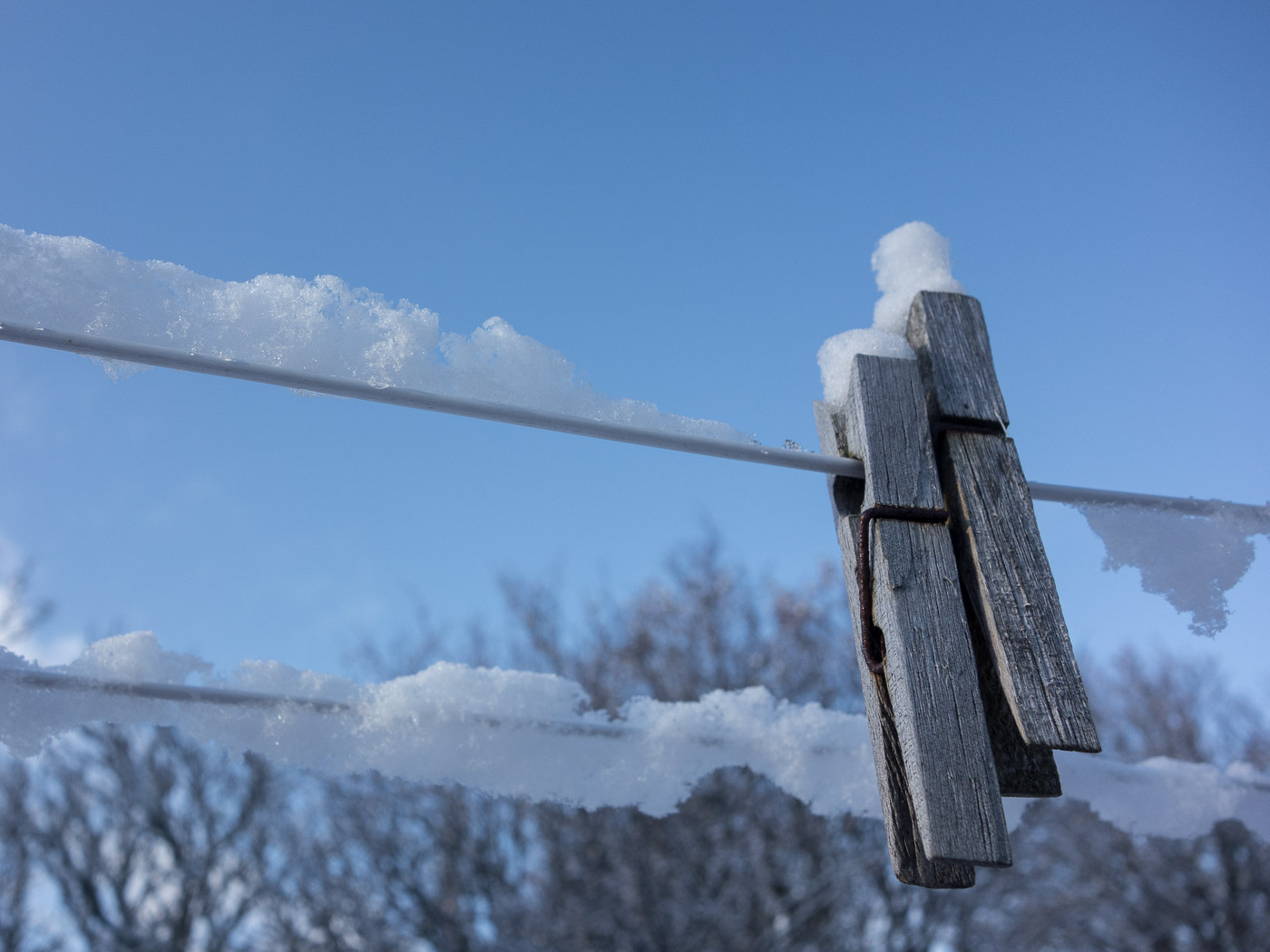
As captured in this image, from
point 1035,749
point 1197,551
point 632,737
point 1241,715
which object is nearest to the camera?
point 1035,749

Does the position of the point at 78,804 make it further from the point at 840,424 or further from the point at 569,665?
the point at 840,424

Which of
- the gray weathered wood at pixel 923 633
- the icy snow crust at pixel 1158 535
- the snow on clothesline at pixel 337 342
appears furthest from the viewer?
the icy snow crust at pixel 1158 535

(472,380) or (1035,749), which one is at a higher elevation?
(472,380)

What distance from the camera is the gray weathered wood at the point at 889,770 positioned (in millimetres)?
632

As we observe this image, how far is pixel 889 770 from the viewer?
2.19 feet

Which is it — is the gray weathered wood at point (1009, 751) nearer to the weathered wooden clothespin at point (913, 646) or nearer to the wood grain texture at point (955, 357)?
the weathered wooden clothespin at point (913, 646)

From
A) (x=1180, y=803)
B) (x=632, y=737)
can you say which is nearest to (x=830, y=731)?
(x=632, y=737)

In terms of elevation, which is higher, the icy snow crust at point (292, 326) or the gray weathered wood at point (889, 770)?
the icy snow crust at point (292, 326)

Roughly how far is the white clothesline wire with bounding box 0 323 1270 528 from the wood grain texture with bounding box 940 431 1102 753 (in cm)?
12

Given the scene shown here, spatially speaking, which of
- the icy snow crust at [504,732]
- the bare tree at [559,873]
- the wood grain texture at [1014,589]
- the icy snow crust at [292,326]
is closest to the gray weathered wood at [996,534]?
the wood grain texture at [1014,589]

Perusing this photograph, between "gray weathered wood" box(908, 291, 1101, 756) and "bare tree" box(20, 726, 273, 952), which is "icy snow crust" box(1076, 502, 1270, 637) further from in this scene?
"bare tree" box(20, 726, 273, 952)

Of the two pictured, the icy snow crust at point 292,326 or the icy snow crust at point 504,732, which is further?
the icy snow crust at point 504,732

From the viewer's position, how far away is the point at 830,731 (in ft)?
4.40

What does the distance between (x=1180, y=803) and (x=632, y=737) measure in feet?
3.99
